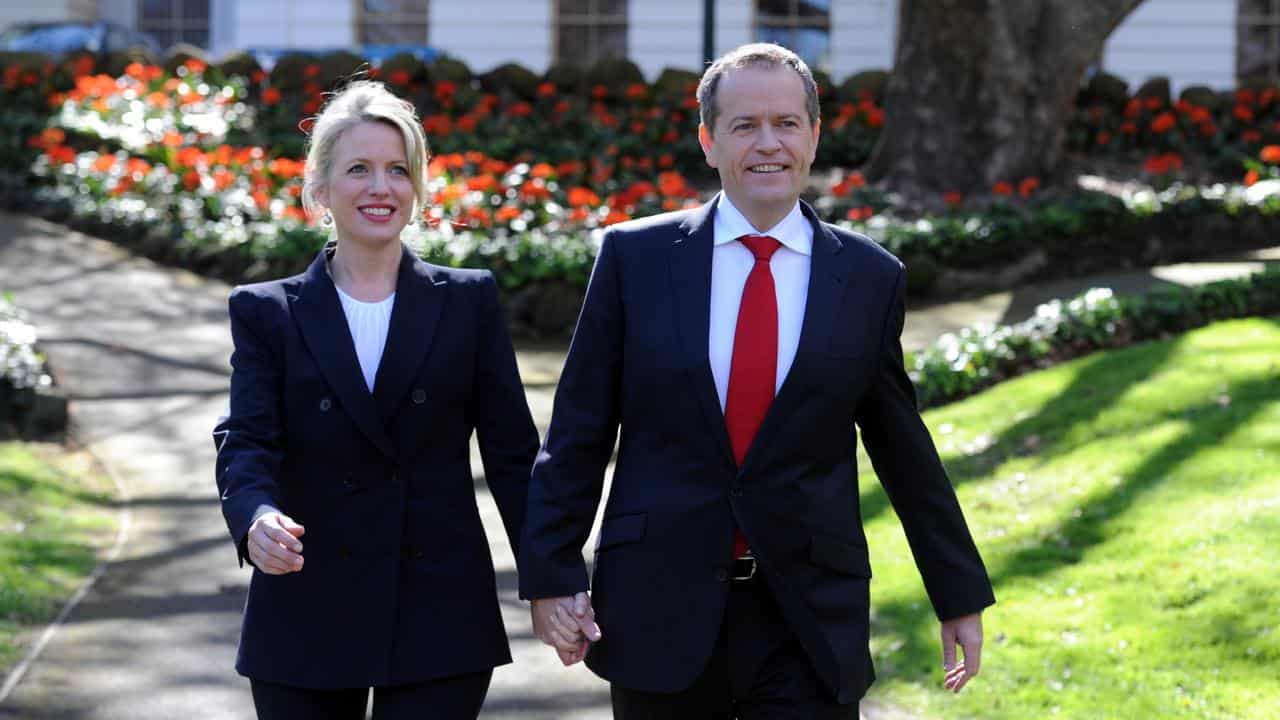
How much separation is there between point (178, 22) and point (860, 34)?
14959mm

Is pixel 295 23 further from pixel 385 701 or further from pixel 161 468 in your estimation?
pixel 385 701

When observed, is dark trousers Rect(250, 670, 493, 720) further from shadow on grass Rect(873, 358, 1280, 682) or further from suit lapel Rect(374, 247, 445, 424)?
shadow on grass Rect(873, 358, 1280, 682)

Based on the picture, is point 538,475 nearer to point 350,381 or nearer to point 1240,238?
point 350,381

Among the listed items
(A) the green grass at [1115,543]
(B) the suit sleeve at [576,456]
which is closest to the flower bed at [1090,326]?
(A) the green grass at [1115,543]

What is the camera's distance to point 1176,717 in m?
4.41

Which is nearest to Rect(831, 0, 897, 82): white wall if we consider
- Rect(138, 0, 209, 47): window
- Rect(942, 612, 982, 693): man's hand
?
Rect(138, 0, 209, 47): window

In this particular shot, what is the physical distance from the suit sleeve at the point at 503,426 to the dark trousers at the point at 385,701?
0.32m

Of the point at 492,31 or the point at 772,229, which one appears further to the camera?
the point at 492,31

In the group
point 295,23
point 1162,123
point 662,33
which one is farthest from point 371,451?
point 295,23

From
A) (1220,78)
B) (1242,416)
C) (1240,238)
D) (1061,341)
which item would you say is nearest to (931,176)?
(1240,238)

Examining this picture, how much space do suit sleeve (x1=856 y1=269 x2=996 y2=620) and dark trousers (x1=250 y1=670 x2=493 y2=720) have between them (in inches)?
35.3

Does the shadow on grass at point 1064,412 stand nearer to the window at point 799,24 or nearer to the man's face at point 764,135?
the man's face at point 764,135

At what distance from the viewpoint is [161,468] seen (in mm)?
7449

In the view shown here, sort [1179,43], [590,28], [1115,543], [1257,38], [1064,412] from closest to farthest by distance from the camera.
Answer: [1115,543]
[1064,412]
[1257,38]
[1179,43]
[590,28]
